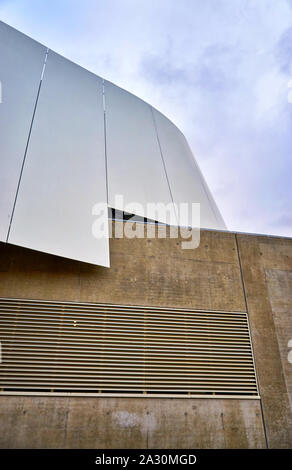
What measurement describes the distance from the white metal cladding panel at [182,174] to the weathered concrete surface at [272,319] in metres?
2.07

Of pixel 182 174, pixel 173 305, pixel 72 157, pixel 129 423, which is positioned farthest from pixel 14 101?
pixel 129 423

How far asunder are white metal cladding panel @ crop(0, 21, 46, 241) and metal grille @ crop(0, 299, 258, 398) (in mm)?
1844

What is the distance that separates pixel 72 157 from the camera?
7344mm

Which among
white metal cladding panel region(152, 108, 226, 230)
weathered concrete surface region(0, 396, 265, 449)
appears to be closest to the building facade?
weathered concrete surface region(0, 396, 265, 449)

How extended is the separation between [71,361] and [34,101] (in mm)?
6208

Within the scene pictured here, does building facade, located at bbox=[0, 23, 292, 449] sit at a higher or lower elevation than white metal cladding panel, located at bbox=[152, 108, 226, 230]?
lower

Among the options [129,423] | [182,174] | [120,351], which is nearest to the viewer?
[129,423]

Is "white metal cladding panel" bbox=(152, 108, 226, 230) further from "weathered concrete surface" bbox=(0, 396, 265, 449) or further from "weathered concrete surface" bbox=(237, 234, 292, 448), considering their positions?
"weathered concrete surface" bbox=(0, 396, 265, 449)

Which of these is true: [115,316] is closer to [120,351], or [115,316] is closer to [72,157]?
[120,351]

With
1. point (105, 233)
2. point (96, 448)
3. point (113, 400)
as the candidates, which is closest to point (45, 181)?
point (105, 233)

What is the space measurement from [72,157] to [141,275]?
3138 millimetres

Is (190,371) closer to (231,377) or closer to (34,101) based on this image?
(231,377)

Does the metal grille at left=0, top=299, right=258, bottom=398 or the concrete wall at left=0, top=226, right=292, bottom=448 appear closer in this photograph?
the concrete wall at left=0, top=226, right=292, bottom=448

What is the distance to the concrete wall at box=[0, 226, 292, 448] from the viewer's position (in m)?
5.19
